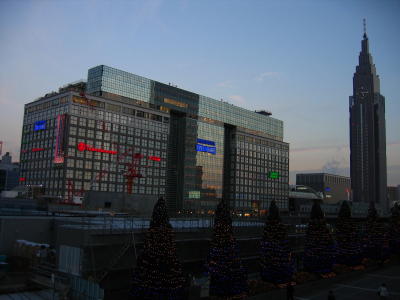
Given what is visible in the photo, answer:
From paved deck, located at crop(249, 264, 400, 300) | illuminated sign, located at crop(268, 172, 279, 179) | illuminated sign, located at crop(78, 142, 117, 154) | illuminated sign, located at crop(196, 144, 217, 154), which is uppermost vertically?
illuminated sign, located at crop(196, 144, 217, 154)

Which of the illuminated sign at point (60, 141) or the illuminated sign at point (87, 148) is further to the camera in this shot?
the illuminated sign at point (87, 148)

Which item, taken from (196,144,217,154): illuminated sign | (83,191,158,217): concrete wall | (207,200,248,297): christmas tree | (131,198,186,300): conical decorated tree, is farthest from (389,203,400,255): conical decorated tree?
(196,144,217,154): illuminated sign

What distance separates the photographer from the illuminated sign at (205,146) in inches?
6447

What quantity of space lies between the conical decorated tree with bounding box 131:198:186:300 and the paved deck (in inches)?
306

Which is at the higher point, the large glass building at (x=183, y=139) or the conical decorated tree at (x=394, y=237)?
the large glass building at (x=183, y=139)

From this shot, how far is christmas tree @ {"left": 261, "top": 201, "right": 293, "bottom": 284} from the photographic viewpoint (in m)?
37.2

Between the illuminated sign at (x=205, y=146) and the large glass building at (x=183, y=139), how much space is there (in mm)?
42

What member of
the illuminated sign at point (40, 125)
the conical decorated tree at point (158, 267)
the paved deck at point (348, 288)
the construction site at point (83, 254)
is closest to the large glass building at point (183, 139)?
the illuminated sign at point (40, 125)

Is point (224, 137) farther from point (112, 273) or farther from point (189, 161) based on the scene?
point (112, 273)

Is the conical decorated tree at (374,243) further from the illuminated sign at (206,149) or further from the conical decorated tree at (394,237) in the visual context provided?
the illuminated sign at (206,149)

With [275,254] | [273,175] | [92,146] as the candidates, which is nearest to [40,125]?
[92,146]

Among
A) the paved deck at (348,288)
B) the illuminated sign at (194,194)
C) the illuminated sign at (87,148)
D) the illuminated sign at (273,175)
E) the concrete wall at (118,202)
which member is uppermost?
the illuminated sign at (87,148)

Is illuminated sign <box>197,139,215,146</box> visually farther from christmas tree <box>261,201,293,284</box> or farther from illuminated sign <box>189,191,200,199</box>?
christmas tree <box>261,201,293,284</box>

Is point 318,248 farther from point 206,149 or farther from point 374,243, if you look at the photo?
point 206,149
